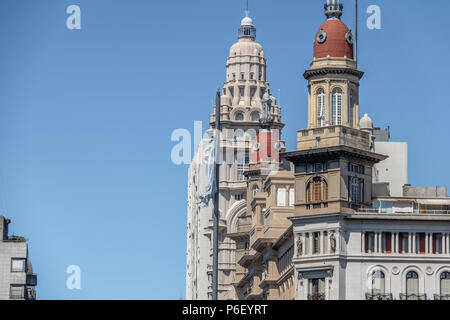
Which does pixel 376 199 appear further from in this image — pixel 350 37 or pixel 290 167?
pixel 290 167

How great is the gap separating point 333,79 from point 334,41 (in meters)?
A: 3.90

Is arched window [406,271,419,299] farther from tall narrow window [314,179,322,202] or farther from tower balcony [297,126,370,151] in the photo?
tower balcony [297,126,370,151]

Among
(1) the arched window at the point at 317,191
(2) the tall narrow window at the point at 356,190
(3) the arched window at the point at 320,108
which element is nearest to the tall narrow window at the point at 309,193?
(1) the arched window at the point at 317,191

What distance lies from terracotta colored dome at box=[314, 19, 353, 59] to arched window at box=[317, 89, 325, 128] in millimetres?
3905

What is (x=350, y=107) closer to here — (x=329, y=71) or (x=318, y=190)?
(x=329, y=71)

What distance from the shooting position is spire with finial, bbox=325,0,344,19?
141 metres

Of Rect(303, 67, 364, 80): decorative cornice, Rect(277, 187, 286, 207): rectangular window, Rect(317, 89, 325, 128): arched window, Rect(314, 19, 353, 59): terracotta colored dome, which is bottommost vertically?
Rect(277, 187, 286, 207): rectangular window

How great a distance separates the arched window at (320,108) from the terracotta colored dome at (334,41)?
391 cm

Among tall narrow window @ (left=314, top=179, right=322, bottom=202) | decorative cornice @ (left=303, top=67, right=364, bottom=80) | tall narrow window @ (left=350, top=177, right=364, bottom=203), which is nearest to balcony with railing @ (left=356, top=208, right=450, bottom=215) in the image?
tall narrow window @ (left=350, top=177, right=364, bottom=203)

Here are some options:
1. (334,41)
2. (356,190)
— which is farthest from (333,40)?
(356,190)

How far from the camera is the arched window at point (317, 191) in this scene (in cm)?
13425

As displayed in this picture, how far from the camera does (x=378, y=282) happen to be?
13262 centimetres

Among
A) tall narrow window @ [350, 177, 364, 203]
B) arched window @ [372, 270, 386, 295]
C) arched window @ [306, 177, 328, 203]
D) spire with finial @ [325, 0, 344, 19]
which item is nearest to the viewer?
arched window @ [372, 270, 386, 295]
